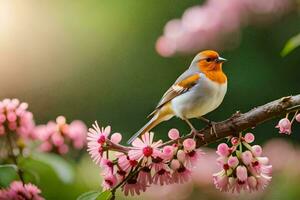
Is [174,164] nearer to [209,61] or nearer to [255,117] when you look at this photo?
[255,117]

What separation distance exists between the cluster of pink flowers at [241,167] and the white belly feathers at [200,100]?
15 cm

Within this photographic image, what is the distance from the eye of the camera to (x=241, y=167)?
30.2 inches

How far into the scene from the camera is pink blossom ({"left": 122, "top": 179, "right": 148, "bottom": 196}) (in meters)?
0.76

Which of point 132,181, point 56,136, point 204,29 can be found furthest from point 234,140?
point 204,29

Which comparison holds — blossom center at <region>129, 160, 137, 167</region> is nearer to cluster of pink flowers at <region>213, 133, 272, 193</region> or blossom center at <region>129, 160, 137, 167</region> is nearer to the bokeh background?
cluster of pink flowers at <region>213, 133, 272, 193</region>

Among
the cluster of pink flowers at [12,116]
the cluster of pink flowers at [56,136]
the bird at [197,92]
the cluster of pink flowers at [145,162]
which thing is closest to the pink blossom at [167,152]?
the cluster of pink flowers at [145,162]

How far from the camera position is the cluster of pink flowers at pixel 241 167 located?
0.77m

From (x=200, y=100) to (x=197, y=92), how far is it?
0.02 metres

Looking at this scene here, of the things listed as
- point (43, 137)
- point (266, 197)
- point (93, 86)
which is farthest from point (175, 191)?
point (93, 86)

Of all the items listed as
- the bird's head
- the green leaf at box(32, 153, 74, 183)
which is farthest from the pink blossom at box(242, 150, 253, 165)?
the green leaf at box(32, 153, 74, 183)

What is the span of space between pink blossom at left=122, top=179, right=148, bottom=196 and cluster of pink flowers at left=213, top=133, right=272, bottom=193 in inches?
3.4

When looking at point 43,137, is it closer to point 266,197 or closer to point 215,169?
point 215,169

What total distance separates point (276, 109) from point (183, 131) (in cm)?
171

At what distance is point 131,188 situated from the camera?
76 centimetres
